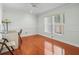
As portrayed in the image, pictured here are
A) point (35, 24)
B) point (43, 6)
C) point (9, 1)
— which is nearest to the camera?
point (9, 1)

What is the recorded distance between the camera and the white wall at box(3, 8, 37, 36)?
107cm

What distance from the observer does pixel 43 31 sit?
119cm

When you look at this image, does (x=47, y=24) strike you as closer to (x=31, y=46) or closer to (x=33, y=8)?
(x=33, y=8)

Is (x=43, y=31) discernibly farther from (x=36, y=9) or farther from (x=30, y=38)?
(x=36, y=9)

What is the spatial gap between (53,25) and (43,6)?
0.31 meters

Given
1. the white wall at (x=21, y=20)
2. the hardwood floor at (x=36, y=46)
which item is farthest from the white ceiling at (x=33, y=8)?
the hardwood floor at (x=36, y=46)

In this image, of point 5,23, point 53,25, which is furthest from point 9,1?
point 53,25

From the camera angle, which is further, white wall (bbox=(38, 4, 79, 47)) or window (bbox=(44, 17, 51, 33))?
window (bbox=(44, 17, 51, 33))

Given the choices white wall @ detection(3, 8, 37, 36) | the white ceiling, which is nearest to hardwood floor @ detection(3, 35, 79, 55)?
white wall @ detection(3, 8, 37, 36)

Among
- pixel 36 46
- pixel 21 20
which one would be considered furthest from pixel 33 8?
pixel 36 46

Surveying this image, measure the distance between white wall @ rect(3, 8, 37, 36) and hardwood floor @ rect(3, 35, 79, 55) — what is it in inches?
4.1

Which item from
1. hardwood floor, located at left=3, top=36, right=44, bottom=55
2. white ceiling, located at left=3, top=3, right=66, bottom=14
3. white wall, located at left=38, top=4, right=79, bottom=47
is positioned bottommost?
hardwood floor, located at left=3, top=36, right=44, bottom=55

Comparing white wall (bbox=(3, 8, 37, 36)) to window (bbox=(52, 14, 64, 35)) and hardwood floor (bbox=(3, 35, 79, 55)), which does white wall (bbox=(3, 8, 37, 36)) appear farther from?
window (bbox=(52, 14, 64, 35))
